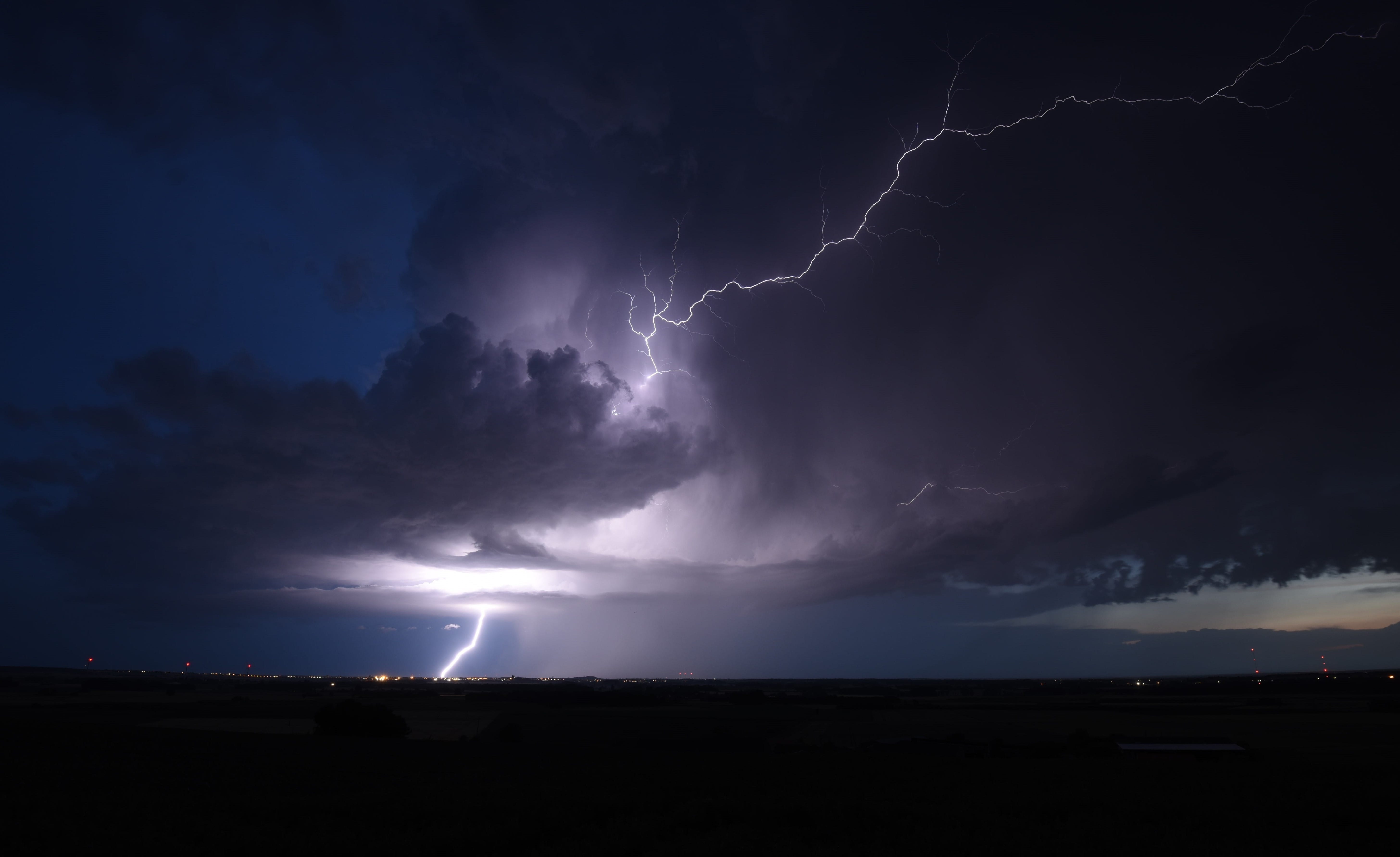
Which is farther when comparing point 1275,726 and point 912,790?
point 1275,726

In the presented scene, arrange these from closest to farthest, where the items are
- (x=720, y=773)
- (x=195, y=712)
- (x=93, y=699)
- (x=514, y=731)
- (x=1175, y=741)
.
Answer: (x=720, y=773) → (x=1175, y=741) → (x=514, y=731) → (x=195, y=712) → (x=93, y=699)

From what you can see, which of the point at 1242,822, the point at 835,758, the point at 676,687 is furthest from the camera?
the point at 676,687

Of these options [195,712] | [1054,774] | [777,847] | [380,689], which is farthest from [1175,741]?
[380,689]

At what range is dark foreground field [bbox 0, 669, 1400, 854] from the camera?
13.5 m

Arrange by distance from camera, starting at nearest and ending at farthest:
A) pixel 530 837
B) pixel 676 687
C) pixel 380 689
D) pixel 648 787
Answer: pixel 530 837 < pixel 648 787 < pixel 380 689 < pixel 676 687

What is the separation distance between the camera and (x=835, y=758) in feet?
95.8

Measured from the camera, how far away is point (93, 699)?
73250mm

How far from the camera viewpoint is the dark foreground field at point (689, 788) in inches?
531

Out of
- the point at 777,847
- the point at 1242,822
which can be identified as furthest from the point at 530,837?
the point at 1242,822

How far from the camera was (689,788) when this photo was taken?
2028 cm

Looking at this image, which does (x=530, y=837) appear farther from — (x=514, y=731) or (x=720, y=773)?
(x=514, y=731)

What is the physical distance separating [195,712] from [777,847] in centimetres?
6561

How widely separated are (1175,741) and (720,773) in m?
29.8

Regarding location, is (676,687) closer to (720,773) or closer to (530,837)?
(720,773)
